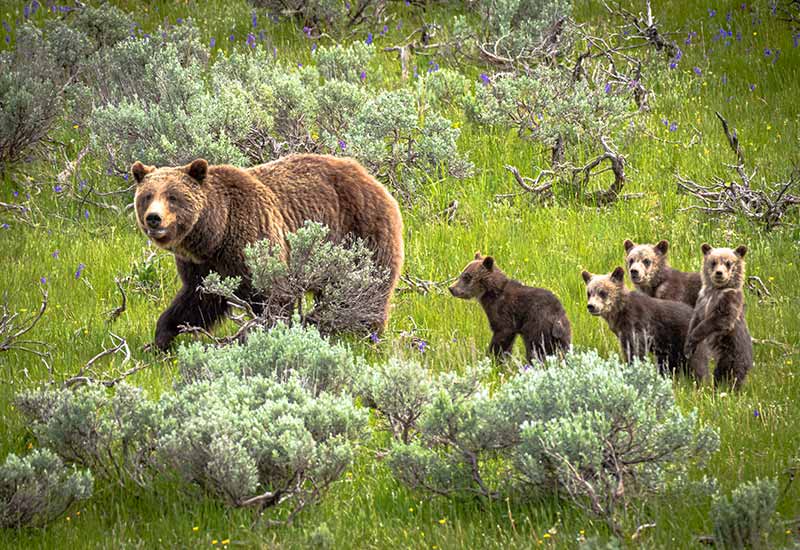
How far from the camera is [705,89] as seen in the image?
1420cm

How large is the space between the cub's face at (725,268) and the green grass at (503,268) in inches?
27.1

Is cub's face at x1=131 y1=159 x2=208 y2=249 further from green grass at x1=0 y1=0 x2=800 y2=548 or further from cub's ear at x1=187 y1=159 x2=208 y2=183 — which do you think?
green grass at x1=0 y1=0 x2=800 y2=548

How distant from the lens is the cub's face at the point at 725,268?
7.53 meters

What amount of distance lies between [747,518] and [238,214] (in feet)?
16.4

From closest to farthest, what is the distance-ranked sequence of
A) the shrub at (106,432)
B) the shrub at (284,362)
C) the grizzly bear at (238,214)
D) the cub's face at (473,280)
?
1. the shrub at (106,432)
2. the shrub at (284,362)
3. the grizzly bear at (238,214)
4. the cub's face at (473,280)

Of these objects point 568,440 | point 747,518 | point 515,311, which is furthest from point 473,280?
point 747,518

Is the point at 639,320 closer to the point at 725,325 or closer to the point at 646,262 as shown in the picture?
the point at 725,325

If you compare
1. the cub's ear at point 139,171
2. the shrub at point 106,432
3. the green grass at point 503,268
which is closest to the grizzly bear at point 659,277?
the green grass at point 503,268

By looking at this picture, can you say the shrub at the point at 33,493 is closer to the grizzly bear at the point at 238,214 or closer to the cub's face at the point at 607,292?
the grizzly bear at the point at 238,214

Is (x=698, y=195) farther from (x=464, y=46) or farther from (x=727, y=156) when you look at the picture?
(x=464, y=46)

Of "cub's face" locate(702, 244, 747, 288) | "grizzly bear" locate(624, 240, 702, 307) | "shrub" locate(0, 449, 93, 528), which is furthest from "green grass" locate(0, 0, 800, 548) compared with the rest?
"cub's face" locate(702, 244, 747, 288)

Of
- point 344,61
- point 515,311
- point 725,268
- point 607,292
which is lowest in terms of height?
point 515,311

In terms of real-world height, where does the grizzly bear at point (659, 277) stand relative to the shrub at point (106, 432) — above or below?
above

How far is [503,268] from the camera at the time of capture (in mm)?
10188
